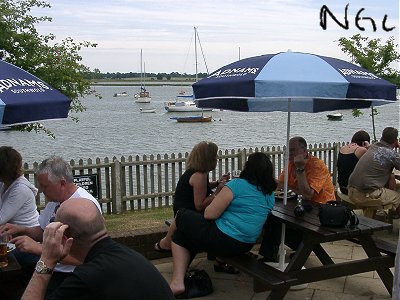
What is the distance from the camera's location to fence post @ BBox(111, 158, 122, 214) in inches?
340

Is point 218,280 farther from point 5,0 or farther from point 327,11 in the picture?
point 5,0

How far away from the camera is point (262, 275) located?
376 centimetres

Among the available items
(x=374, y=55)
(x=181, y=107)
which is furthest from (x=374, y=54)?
(x=181, y=107)

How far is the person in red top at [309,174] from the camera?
491 cm

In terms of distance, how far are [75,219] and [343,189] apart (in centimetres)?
507

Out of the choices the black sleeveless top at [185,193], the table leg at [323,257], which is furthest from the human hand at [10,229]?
the table leg at [323,257]

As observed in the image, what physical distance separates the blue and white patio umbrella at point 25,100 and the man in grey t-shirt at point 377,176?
3.74 m

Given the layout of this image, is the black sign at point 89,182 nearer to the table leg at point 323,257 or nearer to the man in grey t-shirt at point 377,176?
the man in grey t-shirt at point 377,176

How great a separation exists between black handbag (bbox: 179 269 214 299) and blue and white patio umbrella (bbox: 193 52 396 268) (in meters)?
0.76

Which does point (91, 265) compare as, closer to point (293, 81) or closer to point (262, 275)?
point (262, 275)

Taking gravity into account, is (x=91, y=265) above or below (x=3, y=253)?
above

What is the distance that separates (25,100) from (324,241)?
2435 millimetres

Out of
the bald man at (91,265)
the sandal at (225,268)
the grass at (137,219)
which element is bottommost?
the grass at (137,219)

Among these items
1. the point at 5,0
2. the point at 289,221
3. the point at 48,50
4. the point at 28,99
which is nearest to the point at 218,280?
the point at 289,221
